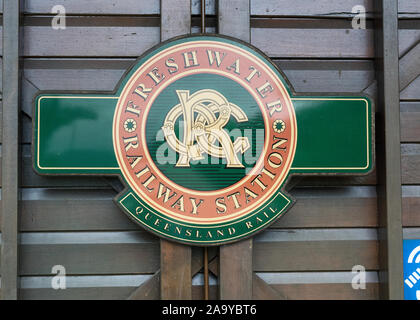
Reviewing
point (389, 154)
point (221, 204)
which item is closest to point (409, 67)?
point (389, 154)

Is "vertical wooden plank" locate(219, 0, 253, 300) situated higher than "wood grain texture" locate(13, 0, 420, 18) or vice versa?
"wood grain texture" locate(13, 0, 420, 18)

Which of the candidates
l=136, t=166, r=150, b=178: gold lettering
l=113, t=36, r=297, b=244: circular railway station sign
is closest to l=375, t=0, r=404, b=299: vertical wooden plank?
l=113, t=36, r=297, b=244: circular railway station sign

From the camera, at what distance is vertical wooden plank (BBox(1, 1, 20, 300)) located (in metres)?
2.00

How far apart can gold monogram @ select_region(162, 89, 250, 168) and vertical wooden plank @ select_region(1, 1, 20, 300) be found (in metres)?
0.76

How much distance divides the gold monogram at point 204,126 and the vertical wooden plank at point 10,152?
2.49 ft

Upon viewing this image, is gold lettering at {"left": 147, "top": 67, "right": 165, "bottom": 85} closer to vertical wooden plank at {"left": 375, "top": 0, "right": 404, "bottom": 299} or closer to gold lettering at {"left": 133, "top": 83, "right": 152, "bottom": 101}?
gold lettering at {"left": 133, "top": 83, "right": 152, "bottom": 101}

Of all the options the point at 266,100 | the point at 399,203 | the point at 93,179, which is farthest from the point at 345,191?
the point at 93,179

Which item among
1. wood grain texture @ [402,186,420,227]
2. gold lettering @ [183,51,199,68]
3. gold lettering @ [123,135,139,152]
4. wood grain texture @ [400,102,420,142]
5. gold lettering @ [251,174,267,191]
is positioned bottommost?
wood grain texture @ [402,186,420,227]

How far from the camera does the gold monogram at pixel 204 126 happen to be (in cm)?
204

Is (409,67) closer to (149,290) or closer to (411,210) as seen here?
(411,210)

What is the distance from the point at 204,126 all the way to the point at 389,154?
3.15 ft

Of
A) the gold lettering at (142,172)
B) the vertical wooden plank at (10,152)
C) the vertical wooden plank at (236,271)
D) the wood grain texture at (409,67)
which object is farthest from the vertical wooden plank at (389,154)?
the vertical wooden plank at (10,152)

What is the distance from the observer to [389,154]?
6.83 feet

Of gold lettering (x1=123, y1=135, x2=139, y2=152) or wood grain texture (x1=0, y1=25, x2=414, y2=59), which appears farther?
wood grain texture (x1=0, y1=25, x2=414, y2=59)
